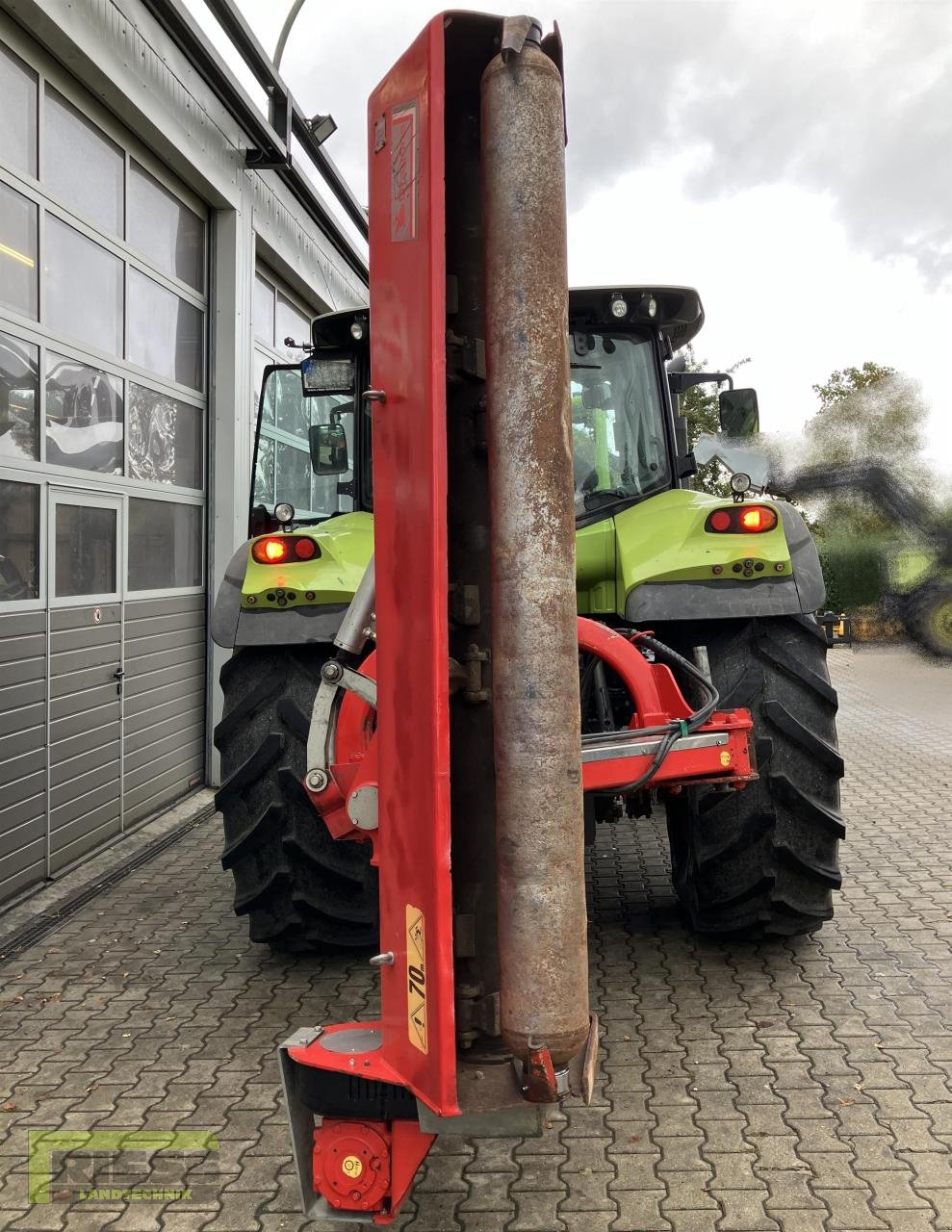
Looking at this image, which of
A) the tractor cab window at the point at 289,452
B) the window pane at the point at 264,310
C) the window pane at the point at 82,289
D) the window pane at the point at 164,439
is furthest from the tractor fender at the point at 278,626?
the window pane at the point at 264,310

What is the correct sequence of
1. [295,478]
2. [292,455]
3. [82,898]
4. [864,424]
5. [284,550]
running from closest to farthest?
1. [284,550]
2. [82,898]
3. [292,455]
4. [295,478]
5. [864,424]

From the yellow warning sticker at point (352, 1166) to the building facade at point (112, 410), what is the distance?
338cm

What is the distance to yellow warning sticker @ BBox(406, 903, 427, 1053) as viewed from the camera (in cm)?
206

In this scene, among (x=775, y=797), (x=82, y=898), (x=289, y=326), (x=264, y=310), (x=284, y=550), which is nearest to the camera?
(x=775, y=797)

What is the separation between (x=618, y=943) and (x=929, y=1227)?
1.96 metres

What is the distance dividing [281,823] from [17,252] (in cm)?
324

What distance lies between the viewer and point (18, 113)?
5.39 metres

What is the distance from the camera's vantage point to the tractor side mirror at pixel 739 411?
489 cm

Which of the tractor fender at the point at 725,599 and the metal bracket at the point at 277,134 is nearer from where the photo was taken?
the tractor fender at the point at 725,599

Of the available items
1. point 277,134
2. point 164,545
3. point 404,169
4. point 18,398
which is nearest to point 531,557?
point 404,169

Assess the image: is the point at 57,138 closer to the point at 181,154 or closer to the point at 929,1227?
the point at 181,154

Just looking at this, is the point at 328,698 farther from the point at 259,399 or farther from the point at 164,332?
the point at 259,399

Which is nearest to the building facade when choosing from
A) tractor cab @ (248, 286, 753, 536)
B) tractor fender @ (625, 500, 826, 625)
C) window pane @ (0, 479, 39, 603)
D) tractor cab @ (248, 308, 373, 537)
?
window pane @ (0, 479, 39, 603)

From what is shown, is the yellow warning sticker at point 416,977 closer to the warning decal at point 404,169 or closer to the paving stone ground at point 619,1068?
the paving stone ground at point 619,1068
